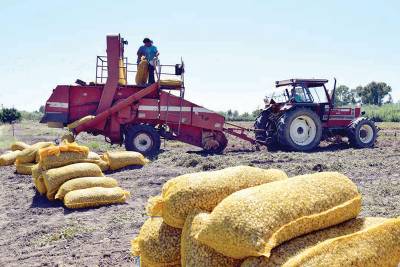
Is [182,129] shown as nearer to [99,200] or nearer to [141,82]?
[141,82]

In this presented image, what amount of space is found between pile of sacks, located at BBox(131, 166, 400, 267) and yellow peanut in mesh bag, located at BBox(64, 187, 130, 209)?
377cm

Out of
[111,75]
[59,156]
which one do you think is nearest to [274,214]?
[59,156]

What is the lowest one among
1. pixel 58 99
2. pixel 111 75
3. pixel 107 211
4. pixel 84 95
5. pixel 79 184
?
pixel 107 211

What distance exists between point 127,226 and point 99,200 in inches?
51.5

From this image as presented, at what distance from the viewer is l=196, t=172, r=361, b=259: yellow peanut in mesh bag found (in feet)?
7.17

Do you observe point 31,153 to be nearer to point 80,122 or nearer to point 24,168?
point 24,168

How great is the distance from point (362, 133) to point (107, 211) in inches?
403

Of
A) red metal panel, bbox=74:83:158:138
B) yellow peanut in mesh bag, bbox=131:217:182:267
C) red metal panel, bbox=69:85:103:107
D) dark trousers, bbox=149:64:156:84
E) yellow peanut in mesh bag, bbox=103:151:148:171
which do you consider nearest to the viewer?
yellow peanut in mesh bag, bbox=131:217:182:267

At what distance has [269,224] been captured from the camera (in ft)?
7.25

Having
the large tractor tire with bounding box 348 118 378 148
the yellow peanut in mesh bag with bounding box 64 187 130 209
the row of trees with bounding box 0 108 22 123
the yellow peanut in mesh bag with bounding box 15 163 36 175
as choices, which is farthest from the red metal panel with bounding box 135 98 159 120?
the row of trees with bounding box 0 108 22 123

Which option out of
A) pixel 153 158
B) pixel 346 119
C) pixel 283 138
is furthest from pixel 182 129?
pixel 346 119

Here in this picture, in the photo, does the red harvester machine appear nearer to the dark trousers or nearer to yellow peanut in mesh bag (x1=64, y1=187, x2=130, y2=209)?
the dark trousers

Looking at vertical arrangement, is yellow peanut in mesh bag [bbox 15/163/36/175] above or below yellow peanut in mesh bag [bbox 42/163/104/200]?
below

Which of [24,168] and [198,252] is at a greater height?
[198,252]
